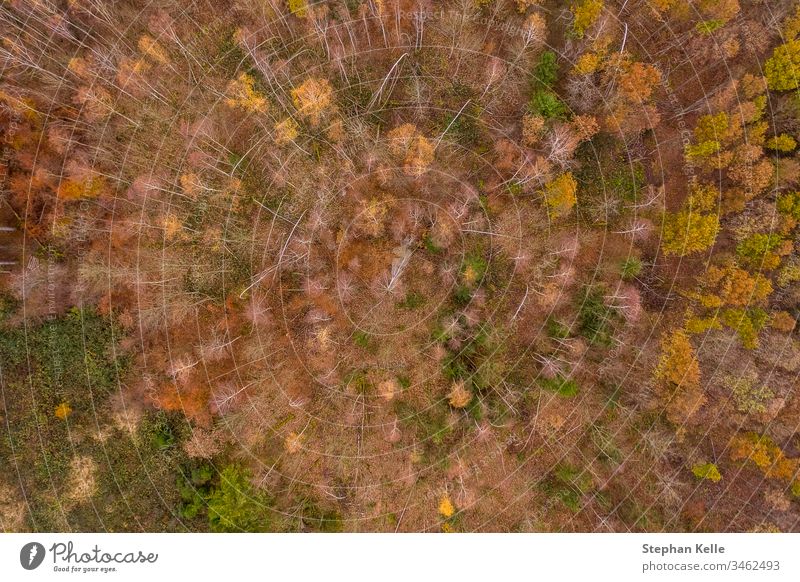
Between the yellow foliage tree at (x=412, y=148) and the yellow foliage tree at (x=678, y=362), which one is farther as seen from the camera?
the yellow foliage tree at (x=412, y=148)

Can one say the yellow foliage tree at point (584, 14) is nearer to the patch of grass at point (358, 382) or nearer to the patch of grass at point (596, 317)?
the patch of grass at point (596, 317)

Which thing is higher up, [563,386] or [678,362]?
[678,362]

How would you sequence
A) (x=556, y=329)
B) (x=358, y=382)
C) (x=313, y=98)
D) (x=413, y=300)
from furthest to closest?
(x=358, y=382), (x=413, y=300), (x=556, y=329), (x=313, y=98)

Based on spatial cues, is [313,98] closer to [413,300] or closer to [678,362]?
[413,300]

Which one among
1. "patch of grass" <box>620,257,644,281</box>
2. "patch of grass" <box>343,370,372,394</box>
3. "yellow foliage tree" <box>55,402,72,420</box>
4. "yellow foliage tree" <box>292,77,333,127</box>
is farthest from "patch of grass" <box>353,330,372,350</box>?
"yellow foliage tree" <box>55,402,72,420</box>

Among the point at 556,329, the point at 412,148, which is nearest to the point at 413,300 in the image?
the point at 556,329

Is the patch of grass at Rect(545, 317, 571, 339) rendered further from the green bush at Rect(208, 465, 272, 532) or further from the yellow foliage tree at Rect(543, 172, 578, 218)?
the green bush at Rect(208, 465, 272, 532)

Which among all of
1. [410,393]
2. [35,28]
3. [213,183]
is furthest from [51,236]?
[410,393]

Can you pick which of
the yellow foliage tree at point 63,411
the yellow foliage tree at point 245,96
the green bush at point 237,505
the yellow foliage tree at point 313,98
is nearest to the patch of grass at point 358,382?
the green bush at point 237,505

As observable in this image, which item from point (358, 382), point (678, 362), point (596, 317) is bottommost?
point (358, 382)
